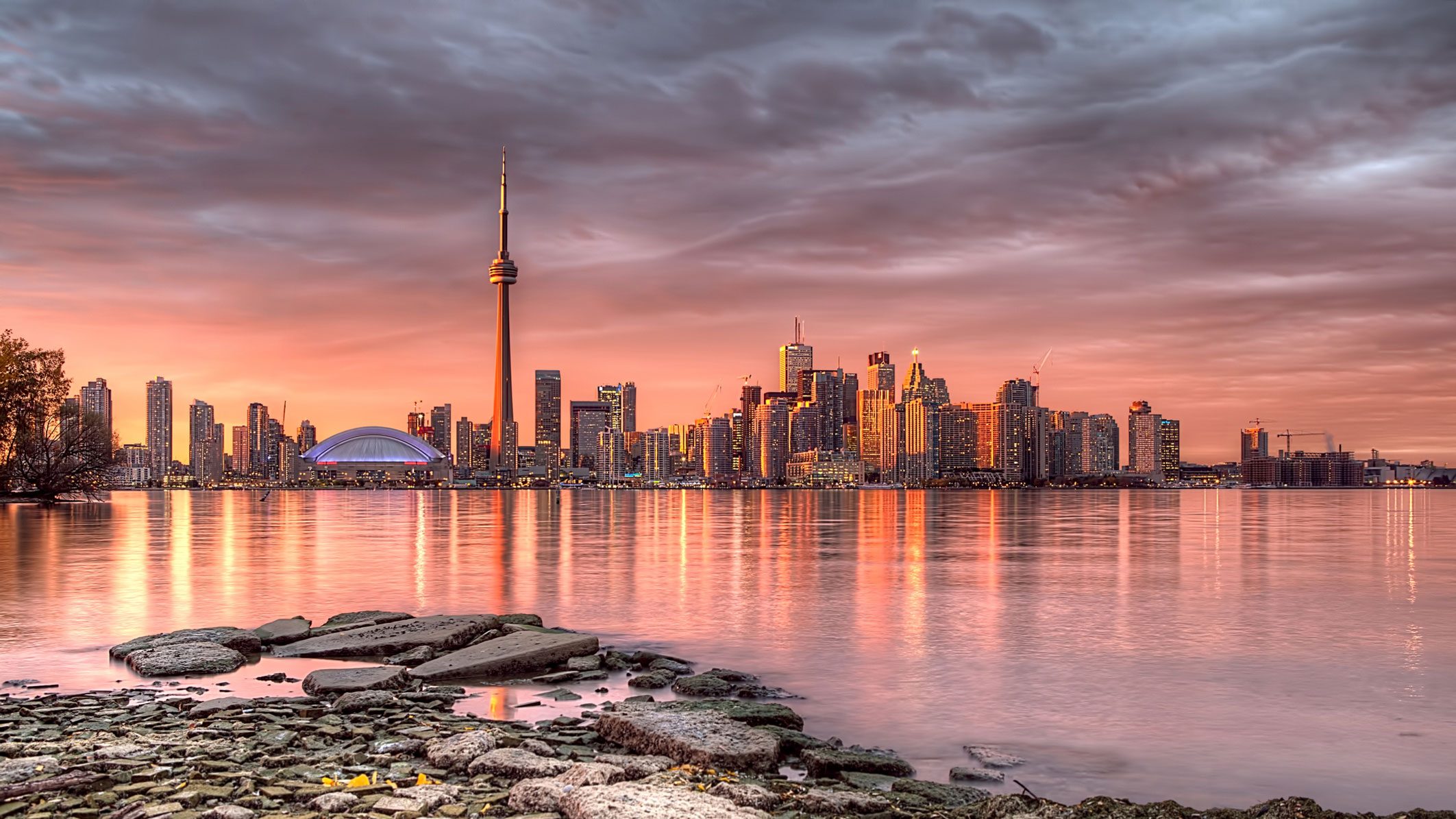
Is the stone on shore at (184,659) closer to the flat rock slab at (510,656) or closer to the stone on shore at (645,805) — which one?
the flat rock slab at (510,656)

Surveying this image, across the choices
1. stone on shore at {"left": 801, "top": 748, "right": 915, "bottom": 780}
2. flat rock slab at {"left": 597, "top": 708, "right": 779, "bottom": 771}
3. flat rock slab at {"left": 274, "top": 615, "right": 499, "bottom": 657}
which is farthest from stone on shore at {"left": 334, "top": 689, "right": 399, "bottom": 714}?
stone on shore at {"left": 801, "top": 748, "right": 915, "bottom": 780}

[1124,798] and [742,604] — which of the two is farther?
[742,604]

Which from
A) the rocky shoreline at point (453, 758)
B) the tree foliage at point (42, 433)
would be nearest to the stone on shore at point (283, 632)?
the rocky shoreline at point (453, 758)

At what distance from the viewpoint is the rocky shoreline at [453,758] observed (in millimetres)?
9406

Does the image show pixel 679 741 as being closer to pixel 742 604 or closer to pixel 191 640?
pixel 191 640

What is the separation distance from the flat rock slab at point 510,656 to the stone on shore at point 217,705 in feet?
9.41

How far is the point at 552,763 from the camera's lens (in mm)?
10648

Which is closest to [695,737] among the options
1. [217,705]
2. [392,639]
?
[217,705]

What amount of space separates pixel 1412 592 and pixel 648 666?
26.2 metres

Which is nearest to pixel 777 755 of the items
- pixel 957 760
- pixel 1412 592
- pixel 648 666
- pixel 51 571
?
pixel 957 760

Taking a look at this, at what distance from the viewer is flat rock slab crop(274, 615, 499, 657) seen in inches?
746

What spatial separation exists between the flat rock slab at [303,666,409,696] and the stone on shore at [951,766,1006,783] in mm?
7925

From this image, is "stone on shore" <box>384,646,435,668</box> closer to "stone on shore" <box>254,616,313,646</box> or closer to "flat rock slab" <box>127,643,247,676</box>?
"flat rock slab" <box>127,643,247,676</box>

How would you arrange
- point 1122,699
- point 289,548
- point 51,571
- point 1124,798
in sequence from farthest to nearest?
point 289,548 < point 51,571 < point 1122,699 < point 1124,798
